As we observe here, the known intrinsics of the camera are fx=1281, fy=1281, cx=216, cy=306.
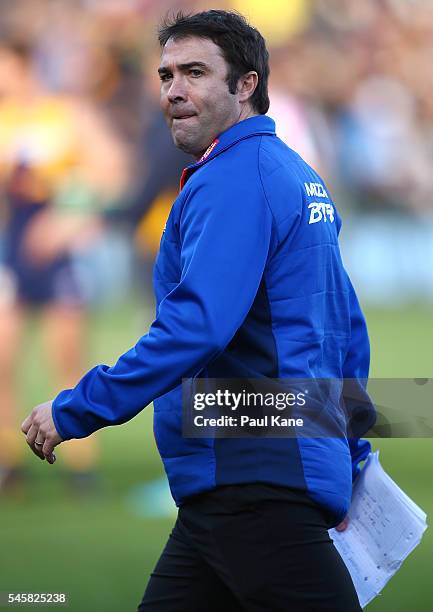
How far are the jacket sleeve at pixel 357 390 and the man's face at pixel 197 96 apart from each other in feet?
1.68

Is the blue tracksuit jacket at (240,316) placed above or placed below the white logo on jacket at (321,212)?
below

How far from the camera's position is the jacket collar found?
8.87ft

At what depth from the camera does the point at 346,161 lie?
12820 millimetres

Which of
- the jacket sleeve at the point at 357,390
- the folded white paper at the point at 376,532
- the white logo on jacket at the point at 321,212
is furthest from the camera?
the jacket sleeve at the point at 357,390

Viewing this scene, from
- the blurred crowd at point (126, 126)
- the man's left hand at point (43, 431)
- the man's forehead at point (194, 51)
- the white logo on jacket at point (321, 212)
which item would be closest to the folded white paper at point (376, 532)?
the white logo on jacket at point (321, 212)

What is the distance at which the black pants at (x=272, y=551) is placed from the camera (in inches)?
100

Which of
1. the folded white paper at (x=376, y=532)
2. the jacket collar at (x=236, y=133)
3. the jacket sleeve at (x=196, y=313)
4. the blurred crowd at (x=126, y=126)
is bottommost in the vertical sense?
Result: the folded white paper at (x=376, y=532)

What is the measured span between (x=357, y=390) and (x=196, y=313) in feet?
2.36

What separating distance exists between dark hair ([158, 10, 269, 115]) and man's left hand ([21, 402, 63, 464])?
2.75 feet

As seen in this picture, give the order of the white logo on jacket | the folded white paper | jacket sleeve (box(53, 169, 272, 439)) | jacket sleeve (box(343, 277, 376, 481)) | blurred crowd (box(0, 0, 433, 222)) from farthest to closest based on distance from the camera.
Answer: blurred crowd (box(0, 0, 433, 222)) → jacket sleeve (box(343, 277, 376, 481)) → the folded white paper → the white logo on jacket → jacket sleeve (box(53, 169, 272, 439))

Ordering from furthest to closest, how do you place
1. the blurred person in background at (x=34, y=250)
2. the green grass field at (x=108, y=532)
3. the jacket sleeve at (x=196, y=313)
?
the blurred person in background at (x=34, y=250) → the green grass field at (x=108, y=532) → the jacket sleeve at (x=196, y=313)

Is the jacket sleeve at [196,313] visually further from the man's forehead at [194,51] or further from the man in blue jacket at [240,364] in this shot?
the man's forehead at [194,51]

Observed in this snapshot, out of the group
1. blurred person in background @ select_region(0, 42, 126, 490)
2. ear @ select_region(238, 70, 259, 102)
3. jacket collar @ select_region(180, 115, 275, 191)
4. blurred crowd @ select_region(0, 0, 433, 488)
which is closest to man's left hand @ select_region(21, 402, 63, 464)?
jacket collar @ select_region(180, 115, 275, 191)

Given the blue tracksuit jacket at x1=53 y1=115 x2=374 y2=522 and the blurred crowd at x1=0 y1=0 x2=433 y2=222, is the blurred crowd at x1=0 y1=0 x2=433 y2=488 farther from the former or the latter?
the blue tracksuit jacket at x1=53 y1=115 x2=374 y2=522
